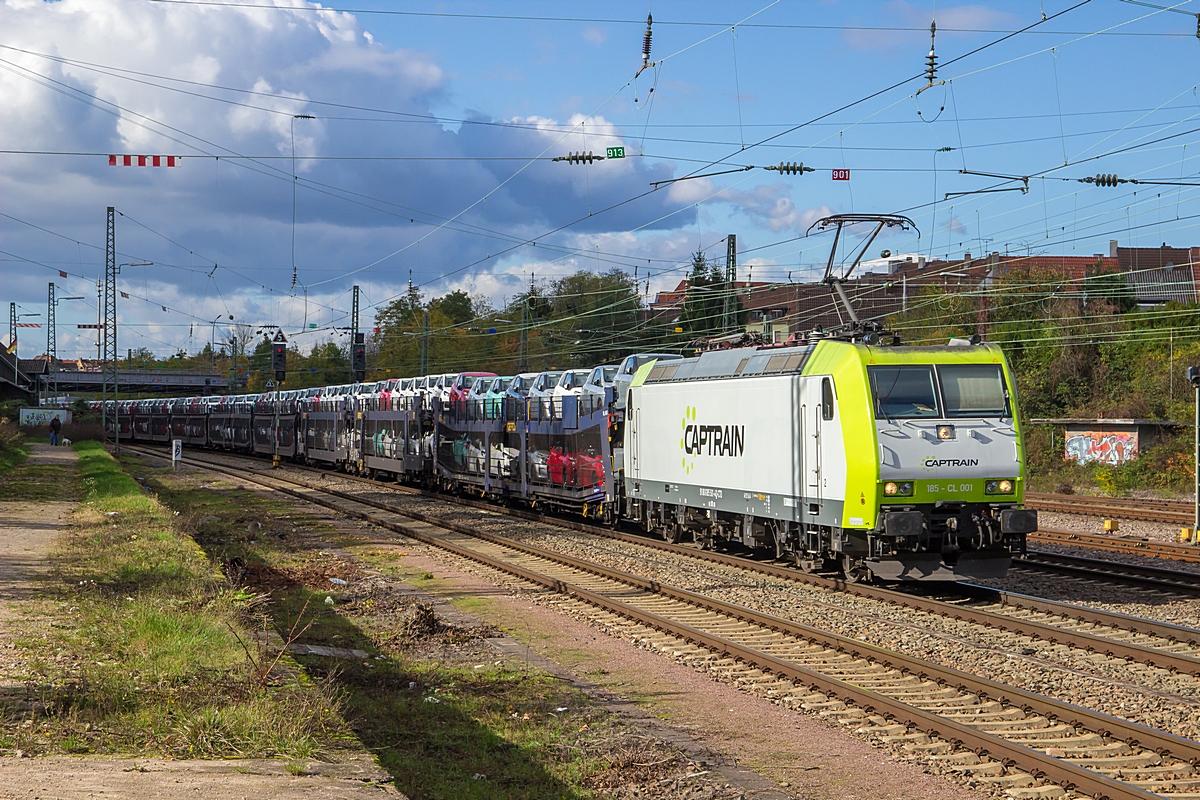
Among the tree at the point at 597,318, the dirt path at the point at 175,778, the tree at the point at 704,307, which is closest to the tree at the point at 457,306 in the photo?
the tree at the point at 597,318

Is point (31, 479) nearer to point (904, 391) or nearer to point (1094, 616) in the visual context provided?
point (904, 391)

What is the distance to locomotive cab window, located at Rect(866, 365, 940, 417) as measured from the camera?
1502 centimetres

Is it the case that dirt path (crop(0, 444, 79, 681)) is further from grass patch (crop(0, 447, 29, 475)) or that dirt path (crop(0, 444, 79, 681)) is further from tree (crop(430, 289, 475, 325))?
tree (crop(430, 289, 475, 325))

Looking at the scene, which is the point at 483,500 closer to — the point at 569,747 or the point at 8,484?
the point at 8,484

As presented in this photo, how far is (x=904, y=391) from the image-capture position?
15.2 m

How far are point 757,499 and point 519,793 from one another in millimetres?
10619

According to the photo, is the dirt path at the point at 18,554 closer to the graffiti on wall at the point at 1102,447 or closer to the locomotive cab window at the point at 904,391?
the locomotive cab window at the point at 904,391

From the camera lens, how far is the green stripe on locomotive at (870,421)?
14664 mm

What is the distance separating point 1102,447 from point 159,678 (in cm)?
3791

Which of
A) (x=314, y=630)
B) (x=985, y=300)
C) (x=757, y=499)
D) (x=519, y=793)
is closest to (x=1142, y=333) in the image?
(x=985, y=300)

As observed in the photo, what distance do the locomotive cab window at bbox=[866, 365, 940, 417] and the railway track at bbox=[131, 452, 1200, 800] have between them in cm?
346

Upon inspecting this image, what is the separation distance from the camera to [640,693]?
34.9 ft

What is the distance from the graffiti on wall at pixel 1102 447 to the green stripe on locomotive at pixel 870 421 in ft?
86.2

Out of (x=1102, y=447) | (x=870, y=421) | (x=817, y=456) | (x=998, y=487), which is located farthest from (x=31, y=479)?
(x=1102, y=447)
